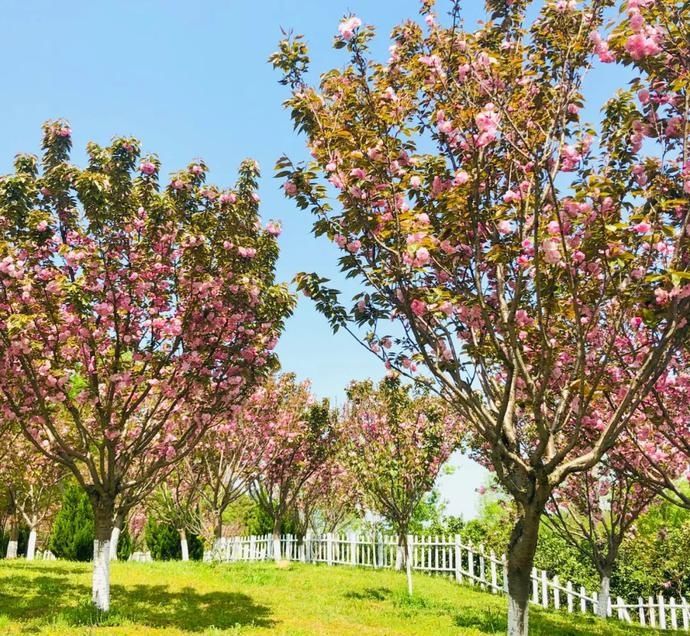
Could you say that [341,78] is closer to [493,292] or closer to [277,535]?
[493,292]

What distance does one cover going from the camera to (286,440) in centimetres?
2222

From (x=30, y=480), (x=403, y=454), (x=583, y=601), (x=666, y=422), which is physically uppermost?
(x=666, y=422)

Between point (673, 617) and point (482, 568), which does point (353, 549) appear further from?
point (673, 617)

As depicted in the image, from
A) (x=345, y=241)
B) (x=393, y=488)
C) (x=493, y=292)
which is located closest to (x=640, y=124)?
(x=493, y=292)

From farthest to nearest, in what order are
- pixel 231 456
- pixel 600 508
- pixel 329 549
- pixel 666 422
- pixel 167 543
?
pixel 167 543 → pixel 329 549 → pixel 231 456 → pixel 600 508 → pixel 666 422

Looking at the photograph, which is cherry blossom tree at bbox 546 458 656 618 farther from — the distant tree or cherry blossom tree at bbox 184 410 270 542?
the distant tree

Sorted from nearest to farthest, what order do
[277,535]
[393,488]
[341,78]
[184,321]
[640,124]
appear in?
[640,124], [341,78], [184,321], [393,488], [277,535]

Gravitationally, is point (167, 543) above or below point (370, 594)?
below

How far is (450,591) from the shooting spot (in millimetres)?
15430

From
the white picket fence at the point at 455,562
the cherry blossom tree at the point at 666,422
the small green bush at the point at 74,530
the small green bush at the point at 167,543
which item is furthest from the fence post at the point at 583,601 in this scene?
the small green bush at the point at 74,530

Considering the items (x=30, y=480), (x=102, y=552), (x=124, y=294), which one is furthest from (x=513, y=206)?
(x=30, y=480)

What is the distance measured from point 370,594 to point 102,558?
6.99 m

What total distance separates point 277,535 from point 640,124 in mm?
20178

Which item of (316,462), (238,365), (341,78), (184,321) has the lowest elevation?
(316,462)
